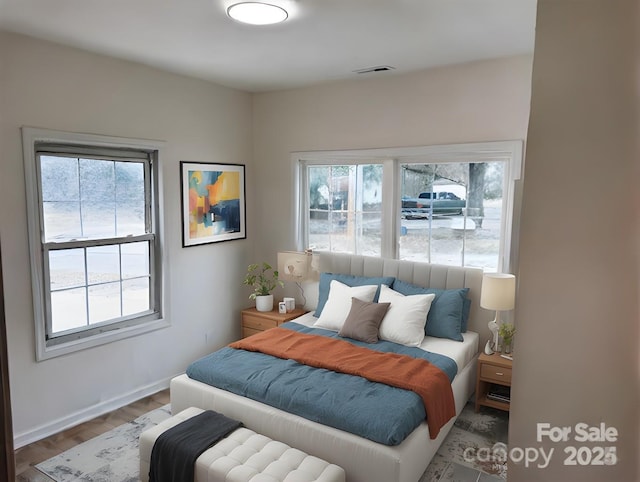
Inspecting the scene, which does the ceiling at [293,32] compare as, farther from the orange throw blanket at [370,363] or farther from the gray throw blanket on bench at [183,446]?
the gray throw blanket on bench at [183,446]

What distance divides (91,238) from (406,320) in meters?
2.46

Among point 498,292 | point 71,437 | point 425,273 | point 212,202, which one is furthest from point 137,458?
point 498,292

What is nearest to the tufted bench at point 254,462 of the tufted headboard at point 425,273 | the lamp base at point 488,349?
the lamp base at point 488,349

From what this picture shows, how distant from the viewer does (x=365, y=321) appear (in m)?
3.41

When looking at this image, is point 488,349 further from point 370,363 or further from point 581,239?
point 581,239

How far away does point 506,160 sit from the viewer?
11.4ft

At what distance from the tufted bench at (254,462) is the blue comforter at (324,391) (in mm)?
227

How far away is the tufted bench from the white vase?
2.00 m

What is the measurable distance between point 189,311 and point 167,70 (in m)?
2.11

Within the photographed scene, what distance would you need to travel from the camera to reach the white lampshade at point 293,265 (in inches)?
166

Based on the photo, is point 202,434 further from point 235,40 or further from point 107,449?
point 235,40

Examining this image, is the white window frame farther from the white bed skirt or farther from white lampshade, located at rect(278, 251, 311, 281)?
the white bed skirt

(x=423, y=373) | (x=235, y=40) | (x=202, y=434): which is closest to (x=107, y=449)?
(x=202, y=434)

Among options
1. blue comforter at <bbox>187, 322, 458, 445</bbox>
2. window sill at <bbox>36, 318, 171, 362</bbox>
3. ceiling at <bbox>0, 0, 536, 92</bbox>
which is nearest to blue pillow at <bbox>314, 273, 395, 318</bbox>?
blue comforter at <bbox>187, 322, 458, 445</bbox>
